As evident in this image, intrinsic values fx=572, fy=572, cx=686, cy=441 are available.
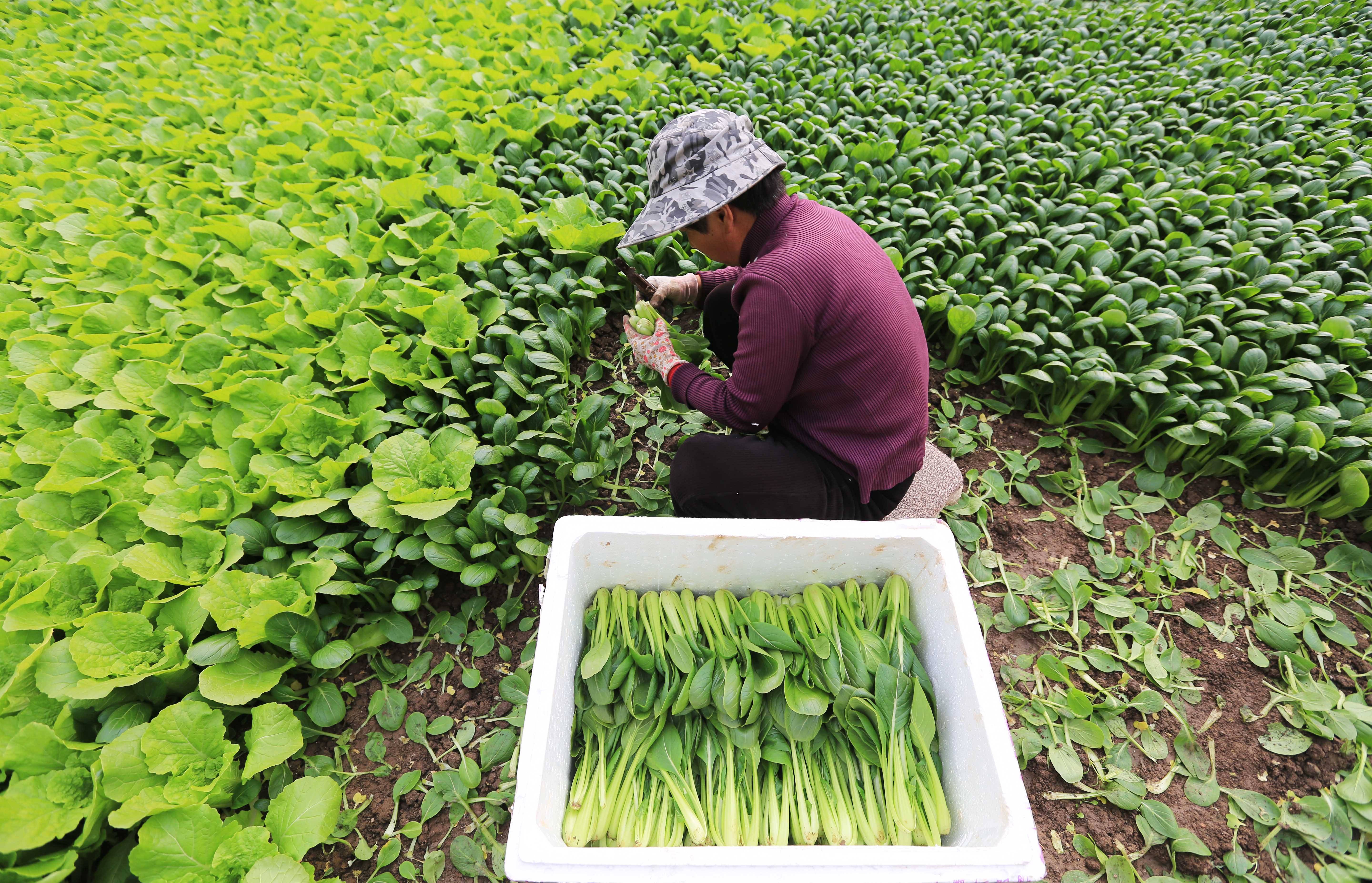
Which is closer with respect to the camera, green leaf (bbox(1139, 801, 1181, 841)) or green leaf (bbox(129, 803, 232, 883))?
green leaf (bbox(129, 803, 232, 883))

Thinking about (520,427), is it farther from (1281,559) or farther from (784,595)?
(1281,559)

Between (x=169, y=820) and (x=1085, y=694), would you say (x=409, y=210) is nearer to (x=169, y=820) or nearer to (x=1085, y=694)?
(x=169, y=820)

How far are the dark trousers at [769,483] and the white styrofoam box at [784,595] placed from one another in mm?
369

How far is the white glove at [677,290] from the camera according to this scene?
267 cm

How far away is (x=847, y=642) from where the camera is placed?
5.22 ft

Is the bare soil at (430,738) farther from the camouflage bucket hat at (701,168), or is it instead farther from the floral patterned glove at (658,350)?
the camouflage bucket hat at (701,168)

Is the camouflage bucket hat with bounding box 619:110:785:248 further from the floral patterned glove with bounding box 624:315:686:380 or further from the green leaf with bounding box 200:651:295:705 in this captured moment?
the green leaf with bounding box 200:651:295:705

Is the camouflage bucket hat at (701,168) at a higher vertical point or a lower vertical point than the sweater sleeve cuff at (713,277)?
higher

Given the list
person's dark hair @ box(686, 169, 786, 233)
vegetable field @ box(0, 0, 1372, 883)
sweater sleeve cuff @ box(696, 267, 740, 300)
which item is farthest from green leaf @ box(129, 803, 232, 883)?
sweater sleeve cuff @ box(696, 267, 740, 300)

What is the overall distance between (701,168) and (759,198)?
0.71 feet

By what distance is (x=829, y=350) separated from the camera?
1.86m

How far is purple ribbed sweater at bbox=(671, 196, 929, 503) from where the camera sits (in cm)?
178

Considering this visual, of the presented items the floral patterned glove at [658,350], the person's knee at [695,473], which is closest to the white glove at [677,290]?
the floral patterned glove at [658,350]

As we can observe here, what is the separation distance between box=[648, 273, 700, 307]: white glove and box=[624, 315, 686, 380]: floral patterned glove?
263 millimetres
